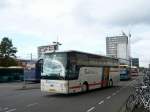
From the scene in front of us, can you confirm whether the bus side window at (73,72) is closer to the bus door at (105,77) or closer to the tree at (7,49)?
the bus door at (105,77)

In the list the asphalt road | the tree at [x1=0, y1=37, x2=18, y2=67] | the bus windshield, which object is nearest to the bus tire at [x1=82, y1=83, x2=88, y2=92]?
the asphalt road

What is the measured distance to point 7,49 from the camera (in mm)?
88500

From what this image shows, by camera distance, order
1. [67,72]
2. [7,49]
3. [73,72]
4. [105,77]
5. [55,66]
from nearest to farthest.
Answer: [67,72] < [55,66] < [73,72] < [105,77] < [7,49]

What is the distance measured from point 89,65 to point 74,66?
3364mm

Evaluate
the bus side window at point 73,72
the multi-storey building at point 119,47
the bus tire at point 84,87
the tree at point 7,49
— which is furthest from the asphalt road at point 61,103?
the multi-storey building at point 119,47

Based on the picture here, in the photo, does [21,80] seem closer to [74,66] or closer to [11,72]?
[11,72]

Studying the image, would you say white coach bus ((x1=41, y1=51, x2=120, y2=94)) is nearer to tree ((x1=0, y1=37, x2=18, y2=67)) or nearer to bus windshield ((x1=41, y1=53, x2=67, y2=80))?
bus windshield ((x1=41, y1=53, x2=67, y2=80))

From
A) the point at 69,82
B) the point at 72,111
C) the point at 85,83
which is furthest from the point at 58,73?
the point at 72,111

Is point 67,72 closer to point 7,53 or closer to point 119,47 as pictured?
point 7,53

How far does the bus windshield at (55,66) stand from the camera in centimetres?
2244

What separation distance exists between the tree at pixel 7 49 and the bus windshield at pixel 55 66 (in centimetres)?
6572

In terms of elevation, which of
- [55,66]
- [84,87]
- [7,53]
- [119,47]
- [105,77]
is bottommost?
[84,87]

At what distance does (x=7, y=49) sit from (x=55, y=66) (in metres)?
67.8

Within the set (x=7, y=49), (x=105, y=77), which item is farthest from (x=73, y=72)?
(x=7, y=49)
